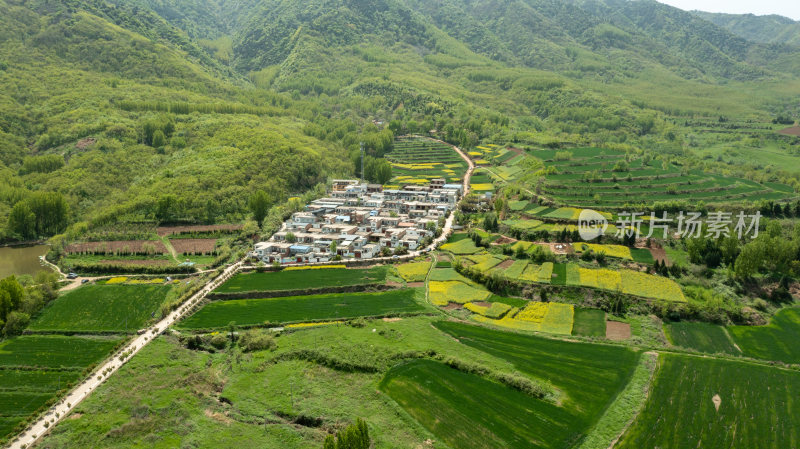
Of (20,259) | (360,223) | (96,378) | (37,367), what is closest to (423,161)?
(360,223)

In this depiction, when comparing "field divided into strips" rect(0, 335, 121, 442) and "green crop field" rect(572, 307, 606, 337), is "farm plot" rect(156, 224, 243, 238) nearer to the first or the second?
"field divided into strips" rect(0, 335, 121, 442)

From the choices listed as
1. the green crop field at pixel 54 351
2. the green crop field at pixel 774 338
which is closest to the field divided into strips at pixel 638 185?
the green crop field at pixel 774 338

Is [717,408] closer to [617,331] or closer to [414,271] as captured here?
[617,331]

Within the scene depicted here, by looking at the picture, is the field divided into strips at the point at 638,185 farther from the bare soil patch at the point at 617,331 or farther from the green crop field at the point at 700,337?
the bare soil patch at the point at 617,331

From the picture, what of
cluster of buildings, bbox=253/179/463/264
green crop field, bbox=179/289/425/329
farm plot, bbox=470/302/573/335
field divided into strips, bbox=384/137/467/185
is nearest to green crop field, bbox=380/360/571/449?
farm plot, bbox=470/302/573/335

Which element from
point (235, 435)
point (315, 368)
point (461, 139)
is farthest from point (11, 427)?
point (461, 139)
